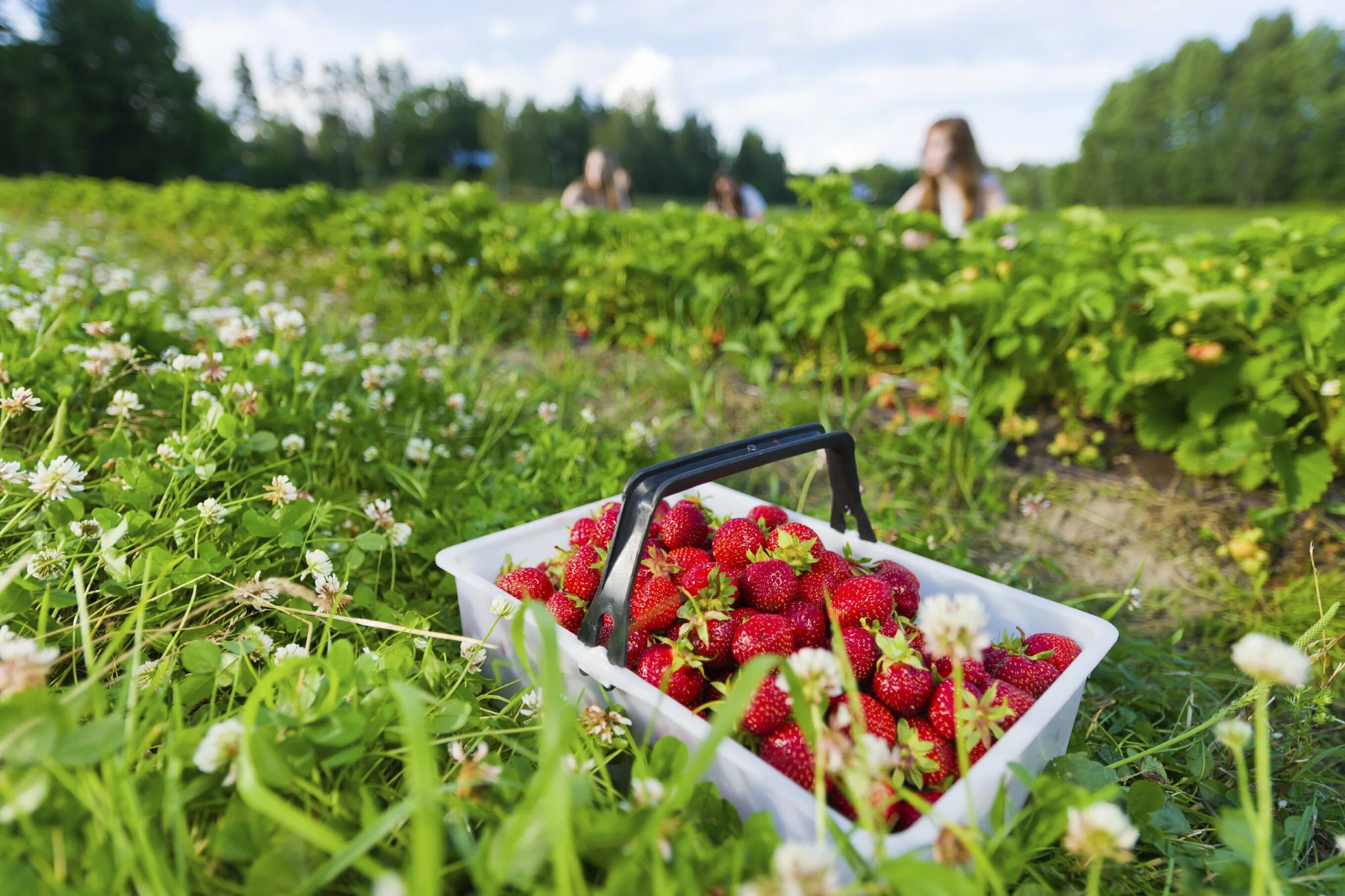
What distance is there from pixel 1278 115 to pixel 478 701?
201 feet

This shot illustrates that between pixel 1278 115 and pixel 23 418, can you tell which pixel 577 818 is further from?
pixel 1278 115

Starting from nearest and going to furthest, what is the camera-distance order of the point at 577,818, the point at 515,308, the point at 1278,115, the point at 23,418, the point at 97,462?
the point at 577,818 → the point at 97,462 → the point at 23,418 → the point at 515,308 → the point at 1278,115

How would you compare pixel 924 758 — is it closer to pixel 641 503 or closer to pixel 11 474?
pixel 641 503

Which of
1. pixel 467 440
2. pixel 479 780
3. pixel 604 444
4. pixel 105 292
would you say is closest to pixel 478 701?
pixel 479 780

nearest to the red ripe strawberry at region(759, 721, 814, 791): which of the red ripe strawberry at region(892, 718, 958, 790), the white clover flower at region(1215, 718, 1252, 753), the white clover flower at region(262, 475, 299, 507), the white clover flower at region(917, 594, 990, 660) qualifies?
the red ripe strawberry at region(892, 718, 958, 790)

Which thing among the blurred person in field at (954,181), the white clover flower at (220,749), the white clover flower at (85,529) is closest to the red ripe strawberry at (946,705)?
the white clover flower at (220,749)

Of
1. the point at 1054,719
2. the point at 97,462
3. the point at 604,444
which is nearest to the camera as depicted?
the point at 1054,719

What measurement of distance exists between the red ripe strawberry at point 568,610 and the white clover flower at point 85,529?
89 cm

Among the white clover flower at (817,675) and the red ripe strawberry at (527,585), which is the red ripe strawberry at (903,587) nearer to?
the white clover flower at (817,675)

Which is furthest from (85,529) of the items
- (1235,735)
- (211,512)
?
(1235,735)

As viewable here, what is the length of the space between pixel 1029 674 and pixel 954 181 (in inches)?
189

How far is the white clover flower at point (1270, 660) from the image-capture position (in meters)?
0.71

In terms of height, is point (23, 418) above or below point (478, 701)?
above

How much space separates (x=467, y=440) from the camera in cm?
256
